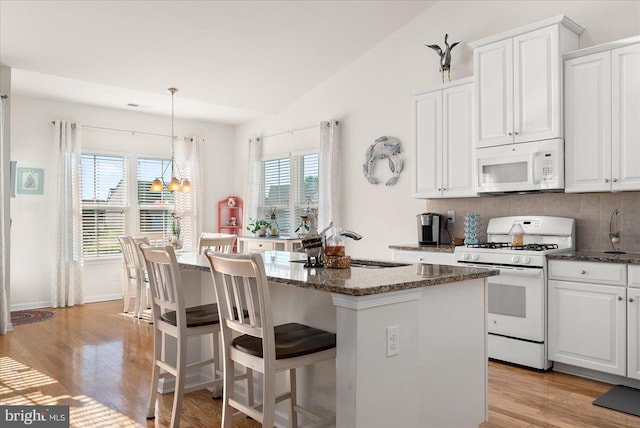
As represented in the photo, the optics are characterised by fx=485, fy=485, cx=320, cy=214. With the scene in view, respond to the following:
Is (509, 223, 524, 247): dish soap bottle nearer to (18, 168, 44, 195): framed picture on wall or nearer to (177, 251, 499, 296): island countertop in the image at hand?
(177, 251, 499, 296): island countertop

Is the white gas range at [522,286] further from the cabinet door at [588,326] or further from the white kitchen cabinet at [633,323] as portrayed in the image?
the white kitchen cabinet at [633,323]

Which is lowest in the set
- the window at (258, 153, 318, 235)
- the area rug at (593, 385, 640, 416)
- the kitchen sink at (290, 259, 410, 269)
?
the area rug at (593, 385, 640, 416)

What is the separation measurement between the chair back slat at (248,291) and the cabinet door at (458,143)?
286 centimetres

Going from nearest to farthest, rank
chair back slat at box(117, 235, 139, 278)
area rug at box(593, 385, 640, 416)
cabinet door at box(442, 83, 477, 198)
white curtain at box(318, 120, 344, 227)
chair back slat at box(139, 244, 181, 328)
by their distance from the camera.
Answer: chair back slat at box(139, 244, 181, 328), area rug at box(593, 385, 640, 416), cabinet door at box(442, 83, 477, 198), chair back slat at box(117, 235, 139, 278), white curtain at box(318, 120, 344, 227)

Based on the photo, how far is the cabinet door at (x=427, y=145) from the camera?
4691 millimetres

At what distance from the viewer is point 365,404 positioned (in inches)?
74.7

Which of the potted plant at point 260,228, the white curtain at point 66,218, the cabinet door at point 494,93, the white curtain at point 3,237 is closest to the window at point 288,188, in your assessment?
the potted plant at point 260,228

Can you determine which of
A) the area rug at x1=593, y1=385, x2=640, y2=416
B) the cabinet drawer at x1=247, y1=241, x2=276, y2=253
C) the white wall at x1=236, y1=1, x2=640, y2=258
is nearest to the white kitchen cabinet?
the area rug at x1=593, y1=385, x2=640, y2=416

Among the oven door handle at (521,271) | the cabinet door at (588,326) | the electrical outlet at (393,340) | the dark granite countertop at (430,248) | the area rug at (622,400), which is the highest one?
the dark granite countertop at (430,248)

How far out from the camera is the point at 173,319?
9.24 ft

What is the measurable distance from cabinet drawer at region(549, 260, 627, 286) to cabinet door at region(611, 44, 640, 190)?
0.62 meters

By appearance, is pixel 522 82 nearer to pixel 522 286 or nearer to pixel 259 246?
pixel 522 286

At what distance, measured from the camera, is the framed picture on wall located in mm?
6090

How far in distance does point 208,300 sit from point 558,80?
3.09 m
